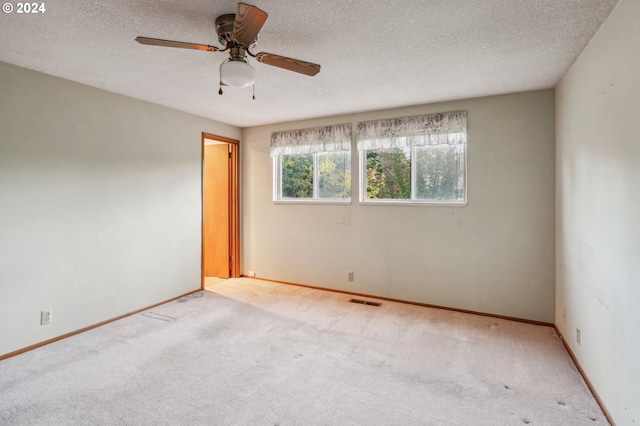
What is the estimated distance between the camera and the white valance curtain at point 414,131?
3744 millimetres

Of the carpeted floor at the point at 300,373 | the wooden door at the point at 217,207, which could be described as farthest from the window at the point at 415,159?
the wooden door at the point at 217,207

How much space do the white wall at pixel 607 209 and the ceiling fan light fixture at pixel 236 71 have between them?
80.0 inches

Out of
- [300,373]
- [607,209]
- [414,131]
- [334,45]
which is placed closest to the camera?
[607,209]

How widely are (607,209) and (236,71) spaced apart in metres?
2.39

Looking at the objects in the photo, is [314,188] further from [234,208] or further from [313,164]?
[234,208]

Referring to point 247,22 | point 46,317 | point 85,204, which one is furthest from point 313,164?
point 46,317

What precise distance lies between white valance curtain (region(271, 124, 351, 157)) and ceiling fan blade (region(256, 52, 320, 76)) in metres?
2.14

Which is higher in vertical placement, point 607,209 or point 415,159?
point 415,159

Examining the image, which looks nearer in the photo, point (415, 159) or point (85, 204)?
point (85, 204)

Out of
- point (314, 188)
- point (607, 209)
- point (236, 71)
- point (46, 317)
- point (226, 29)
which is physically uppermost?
point (226, 29)

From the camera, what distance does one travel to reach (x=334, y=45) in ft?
7.86

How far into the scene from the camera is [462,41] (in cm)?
232

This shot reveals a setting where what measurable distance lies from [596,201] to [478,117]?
68.6 inches

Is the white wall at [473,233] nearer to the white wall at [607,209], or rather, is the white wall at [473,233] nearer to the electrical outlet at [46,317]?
the white wall at [607,209]
